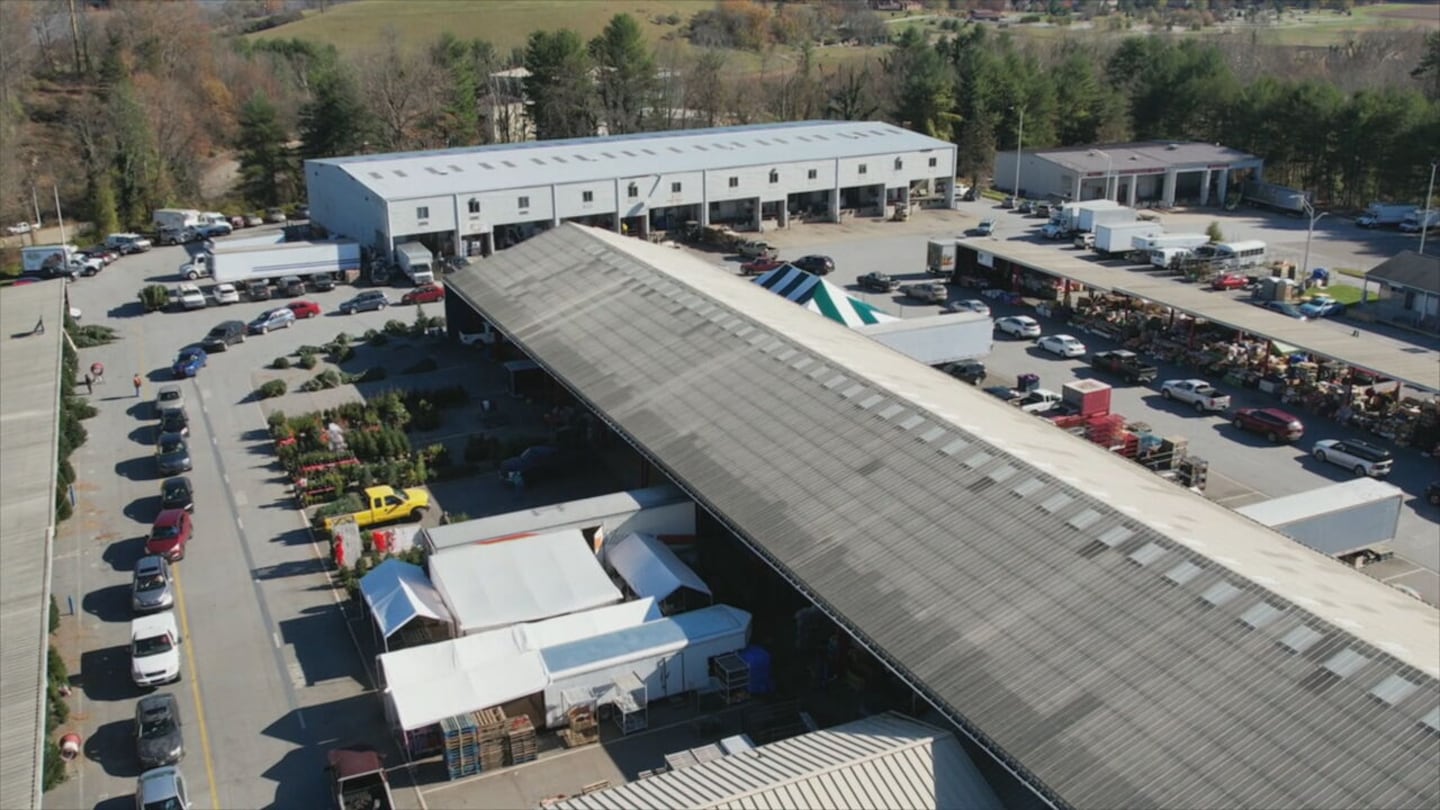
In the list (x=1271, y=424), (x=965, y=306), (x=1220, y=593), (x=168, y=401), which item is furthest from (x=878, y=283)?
(x=1220, y=593)

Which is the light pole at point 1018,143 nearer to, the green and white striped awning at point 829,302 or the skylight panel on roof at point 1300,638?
the green and white striped awning at point 829,302

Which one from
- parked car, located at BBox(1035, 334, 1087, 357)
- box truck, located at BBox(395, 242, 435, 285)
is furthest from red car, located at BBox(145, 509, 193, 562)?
parked car, located at BBox(1035, 334, 1087, 357)

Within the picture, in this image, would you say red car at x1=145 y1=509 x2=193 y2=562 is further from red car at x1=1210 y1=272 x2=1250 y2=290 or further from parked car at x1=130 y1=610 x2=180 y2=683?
red car at x1=1210 y1=272 x2=1250 y2=290

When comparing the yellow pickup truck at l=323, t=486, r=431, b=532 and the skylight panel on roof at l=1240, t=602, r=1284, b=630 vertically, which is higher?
the skylight panel on roof at l=1240, t=602, r=1284, b=630

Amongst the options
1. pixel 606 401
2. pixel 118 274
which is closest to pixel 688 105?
pixel 118 274

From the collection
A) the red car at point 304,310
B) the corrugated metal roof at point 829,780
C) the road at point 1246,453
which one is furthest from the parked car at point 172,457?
the road at point 1246,453

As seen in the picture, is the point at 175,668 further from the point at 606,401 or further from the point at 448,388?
the point at 448,388

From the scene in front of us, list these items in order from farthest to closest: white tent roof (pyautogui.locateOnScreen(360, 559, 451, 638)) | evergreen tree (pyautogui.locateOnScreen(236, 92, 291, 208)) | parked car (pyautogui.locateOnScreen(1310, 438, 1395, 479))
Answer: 1. evergreen tree (pyautogui.locateOnScreen(236, 92, 291, 208))
2. parked car (pyautogui.locateOnScreen(1310, 438, 1395, 479))
3. white tent roof (pyautogui.locateOnScreen(360, 559, 451, 638))
